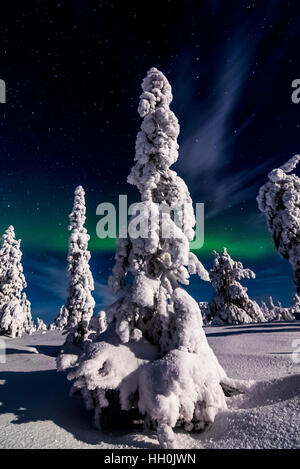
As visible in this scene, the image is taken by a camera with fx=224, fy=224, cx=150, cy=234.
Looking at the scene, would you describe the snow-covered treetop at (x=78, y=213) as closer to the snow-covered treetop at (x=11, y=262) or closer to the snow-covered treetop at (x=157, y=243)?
the snow-covered treetop at (x=11, y=262)

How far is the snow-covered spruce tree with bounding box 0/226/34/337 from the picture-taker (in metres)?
26.0

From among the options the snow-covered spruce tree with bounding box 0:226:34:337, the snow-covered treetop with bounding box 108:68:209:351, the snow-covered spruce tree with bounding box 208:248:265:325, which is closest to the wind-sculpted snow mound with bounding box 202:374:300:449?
the snow-covered treetop with bounding box 108:68:209:351

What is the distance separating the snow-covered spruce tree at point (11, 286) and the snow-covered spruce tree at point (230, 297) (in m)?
23.7

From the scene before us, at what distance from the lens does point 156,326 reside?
5680 mm

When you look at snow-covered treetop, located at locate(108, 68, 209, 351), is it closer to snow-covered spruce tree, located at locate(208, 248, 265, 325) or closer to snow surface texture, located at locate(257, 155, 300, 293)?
snow surface texture, located at locate(257, 155, 300, 293)

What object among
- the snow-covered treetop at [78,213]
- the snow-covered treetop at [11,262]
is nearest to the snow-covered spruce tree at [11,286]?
the snow-covered treetop at [11,262]

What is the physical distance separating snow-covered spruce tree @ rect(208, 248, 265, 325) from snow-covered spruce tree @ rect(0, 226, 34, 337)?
2371cm

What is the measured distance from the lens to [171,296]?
570cm

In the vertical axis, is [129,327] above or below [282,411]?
above

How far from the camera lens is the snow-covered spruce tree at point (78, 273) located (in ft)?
66.1

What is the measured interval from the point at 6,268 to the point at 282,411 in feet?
103
